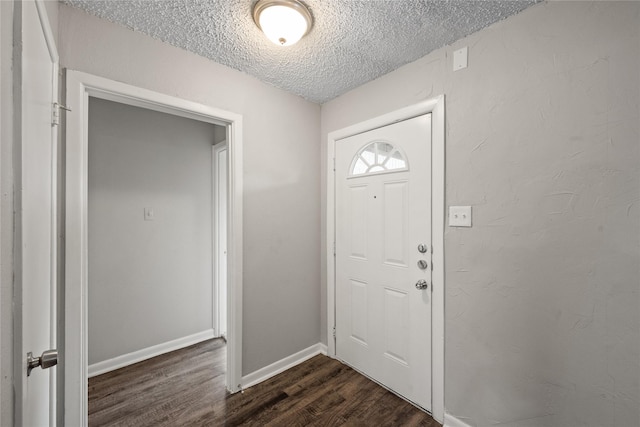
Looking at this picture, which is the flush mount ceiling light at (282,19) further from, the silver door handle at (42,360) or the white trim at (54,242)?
the silver door handle at (42,360)

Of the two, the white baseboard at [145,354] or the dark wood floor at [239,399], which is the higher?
the white baseboard at [145,354]

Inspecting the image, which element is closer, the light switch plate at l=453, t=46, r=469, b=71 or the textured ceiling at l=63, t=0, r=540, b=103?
the textured ceiling at l=63, t=0, r=540, b=103

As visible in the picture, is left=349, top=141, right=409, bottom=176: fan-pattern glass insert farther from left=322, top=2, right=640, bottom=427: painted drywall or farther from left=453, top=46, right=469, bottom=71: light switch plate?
left=453, top=46, right=469, bottom=71: light switch plate

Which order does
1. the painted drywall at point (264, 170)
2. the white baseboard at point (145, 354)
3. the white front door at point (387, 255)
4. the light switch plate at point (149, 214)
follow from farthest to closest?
the light switch plate at point (149, 214)
the white baseboard at point (145, 354)
the white front door at point (387, 255)
the painted drywall at point (264, 170)

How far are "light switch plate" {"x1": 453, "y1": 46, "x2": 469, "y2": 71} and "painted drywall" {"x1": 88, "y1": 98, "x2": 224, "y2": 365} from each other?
229 centimetres

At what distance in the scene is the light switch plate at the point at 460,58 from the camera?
1597 mm

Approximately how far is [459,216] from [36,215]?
6.15ft

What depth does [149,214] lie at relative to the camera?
2.47 metres

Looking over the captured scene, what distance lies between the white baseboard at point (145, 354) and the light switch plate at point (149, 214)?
114 cm

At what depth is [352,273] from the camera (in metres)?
2.26

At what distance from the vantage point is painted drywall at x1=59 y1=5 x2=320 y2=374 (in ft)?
5.09

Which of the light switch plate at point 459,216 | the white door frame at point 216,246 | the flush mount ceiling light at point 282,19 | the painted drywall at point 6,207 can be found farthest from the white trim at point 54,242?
the light switch plate at point 459,216

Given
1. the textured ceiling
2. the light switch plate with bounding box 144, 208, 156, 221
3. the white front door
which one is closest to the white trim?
the textured ceiling

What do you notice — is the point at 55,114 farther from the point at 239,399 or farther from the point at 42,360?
the point at 239,399
